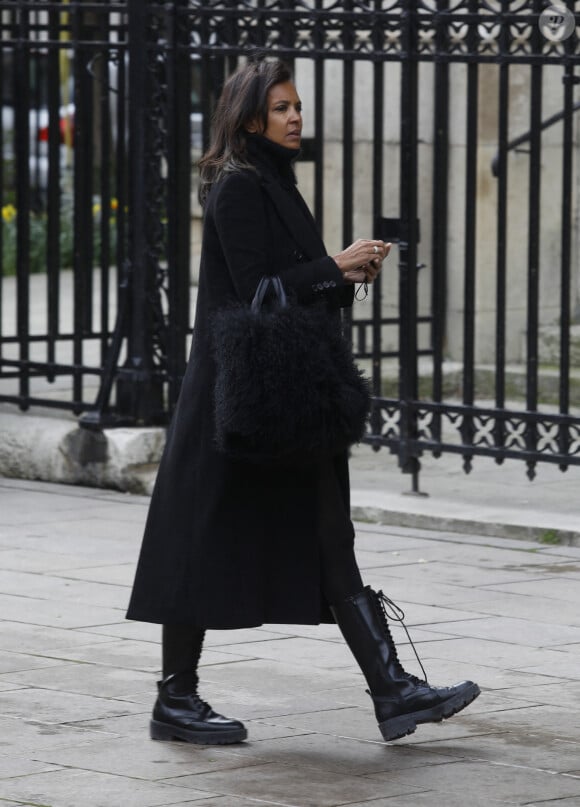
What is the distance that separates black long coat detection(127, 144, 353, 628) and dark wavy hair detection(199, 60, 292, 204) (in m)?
0.06

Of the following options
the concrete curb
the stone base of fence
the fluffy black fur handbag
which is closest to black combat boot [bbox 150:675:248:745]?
the fluffy black fur handbag

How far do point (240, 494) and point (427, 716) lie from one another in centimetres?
77

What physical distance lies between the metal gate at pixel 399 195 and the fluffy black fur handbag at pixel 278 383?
336 centimetres

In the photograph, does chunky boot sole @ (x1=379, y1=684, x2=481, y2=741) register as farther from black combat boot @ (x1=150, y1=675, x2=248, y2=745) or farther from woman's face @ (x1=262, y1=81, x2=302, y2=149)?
woman's face @ (x1=262, y1=81, x2=302, y2=149)

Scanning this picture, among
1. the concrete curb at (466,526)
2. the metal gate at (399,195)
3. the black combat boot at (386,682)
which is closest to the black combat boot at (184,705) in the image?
the black combat boot at (386,682)

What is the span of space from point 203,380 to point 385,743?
1088 mm

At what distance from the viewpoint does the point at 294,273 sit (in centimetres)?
517

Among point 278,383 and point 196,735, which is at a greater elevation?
point 278,383

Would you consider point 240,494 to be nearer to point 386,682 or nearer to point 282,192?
point 386,682

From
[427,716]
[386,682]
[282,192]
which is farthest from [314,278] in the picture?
[427,716]

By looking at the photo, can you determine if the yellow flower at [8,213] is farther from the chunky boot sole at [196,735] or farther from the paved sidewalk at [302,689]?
the chunky boot sole at [196,735]

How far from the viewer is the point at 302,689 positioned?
230 inches

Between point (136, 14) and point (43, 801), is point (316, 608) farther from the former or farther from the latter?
point (136, 14)

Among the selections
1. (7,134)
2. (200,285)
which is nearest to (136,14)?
(200,285)
